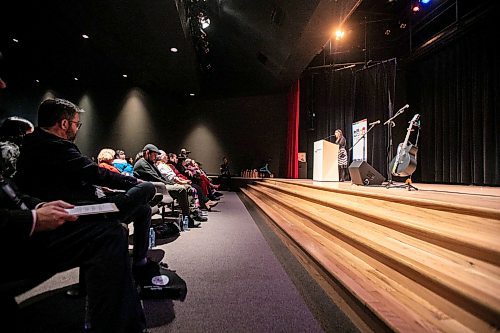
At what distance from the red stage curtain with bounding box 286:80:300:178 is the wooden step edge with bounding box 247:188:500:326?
7461 millimetres

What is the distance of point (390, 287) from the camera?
1343mm

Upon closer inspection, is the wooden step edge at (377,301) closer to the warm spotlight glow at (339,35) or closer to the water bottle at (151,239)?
the water bottle at (151,239)

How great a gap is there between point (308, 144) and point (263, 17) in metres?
4.64

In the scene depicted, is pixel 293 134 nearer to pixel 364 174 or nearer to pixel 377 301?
pixel 364 174

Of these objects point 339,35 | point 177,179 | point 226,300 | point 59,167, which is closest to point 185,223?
→ point 177,179

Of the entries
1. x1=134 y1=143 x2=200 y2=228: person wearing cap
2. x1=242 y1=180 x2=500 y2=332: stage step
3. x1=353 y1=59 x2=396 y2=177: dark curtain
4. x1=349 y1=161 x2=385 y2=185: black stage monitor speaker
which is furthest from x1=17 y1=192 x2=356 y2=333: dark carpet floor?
x1=353 y1=59 x2=396 y2=177: dark curtain

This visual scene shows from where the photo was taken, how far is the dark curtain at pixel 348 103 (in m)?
8.09

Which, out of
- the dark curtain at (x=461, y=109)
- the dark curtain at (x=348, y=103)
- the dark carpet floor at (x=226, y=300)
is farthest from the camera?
the dark curtain at (x=348, y=103)

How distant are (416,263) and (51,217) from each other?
1568 mm

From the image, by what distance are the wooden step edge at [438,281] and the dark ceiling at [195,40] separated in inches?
182

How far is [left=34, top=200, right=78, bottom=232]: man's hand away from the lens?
92cm

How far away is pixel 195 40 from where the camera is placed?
6797 mm

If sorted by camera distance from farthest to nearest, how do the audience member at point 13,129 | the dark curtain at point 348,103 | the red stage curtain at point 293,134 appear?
the red stage curtain at point 293,134, the dark curtain at point 348,103, the audience member at point 13,129

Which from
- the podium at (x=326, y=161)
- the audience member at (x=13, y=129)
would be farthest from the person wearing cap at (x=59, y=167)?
the podium at (x=326, y=161)
